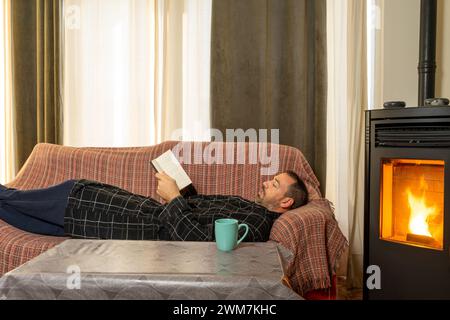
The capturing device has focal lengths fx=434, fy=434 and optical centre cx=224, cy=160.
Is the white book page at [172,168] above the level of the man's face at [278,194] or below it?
above

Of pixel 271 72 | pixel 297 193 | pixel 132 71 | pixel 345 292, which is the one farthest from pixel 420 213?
pixel 132 71

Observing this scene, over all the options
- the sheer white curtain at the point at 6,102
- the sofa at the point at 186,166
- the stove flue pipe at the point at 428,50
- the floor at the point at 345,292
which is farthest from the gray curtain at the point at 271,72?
the sheer white curtain at the point at 6,102

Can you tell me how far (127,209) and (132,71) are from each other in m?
1.27

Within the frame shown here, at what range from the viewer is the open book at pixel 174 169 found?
7.36 ft

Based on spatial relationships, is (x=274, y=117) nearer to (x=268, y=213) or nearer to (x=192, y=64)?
(x=192, y=64)

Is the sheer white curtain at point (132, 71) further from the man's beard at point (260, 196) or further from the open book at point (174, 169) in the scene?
the man's beard at point (260, 196)

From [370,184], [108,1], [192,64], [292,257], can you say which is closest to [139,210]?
[292,257]

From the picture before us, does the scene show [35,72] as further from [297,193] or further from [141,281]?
[141,281]

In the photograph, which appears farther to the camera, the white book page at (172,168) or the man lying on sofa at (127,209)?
the white book page at (172,168)

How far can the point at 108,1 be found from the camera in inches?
115

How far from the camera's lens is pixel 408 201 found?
1970 millimetres

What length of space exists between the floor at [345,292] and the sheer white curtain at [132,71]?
4.34ft

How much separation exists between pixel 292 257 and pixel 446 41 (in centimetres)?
139

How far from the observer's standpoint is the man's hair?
205 cm
